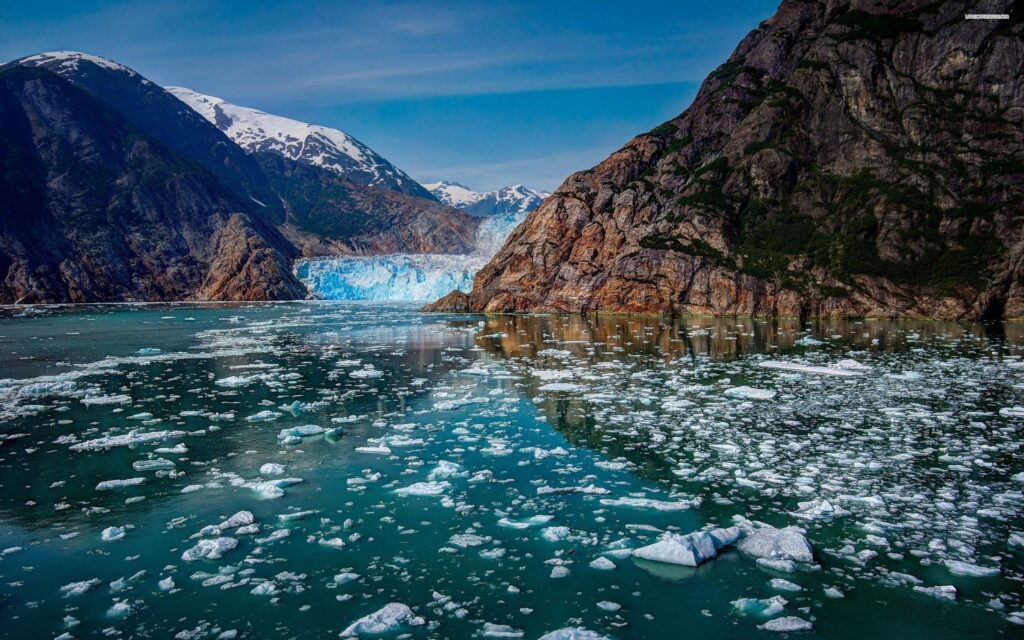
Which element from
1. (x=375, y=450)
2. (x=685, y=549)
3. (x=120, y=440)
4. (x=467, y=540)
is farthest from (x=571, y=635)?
(x=120, y=440)

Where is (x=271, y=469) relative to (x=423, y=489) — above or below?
above

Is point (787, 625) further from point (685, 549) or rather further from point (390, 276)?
point (390, 276)

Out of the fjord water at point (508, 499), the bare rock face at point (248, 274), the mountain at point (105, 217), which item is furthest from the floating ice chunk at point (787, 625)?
the mountain at point (105, 217)

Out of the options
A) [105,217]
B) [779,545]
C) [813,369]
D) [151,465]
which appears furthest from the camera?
[105,217]

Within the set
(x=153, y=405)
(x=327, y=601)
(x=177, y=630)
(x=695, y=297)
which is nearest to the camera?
(x=177, y=630)

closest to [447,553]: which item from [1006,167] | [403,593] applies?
[403,593]

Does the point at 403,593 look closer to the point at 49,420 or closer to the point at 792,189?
the point at 49,420

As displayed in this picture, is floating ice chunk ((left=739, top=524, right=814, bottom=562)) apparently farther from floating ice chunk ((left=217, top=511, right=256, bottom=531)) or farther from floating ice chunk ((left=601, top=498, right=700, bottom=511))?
floating ice chunk ((left=217, top=511, right=256, bottom=531))
